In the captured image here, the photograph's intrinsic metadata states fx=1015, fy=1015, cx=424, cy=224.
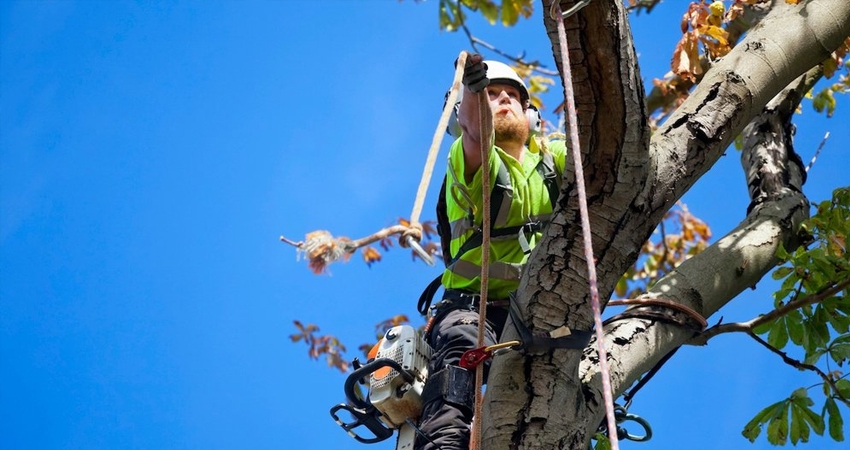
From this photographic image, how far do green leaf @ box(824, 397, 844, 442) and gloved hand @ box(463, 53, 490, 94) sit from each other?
1.43 m

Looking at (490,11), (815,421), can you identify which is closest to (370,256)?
(490,11)

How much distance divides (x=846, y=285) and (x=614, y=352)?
758mm

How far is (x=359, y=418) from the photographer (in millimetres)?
3553

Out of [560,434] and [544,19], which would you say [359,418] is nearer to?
[560,434]

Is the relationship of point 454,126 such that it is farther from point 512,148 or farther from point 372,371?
point 372,371

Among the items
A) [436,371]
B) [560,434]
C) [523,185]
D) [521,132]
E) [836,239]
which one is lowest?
[560,434]

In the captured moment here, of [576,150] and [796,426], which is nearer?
[576,150]

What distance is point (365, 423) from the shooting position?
3.56 m

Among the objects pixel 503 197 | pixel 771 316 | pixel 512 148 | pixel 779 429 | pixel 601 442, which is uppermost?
pixel 512 148

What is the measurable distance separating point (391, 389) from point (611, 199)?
44.1 inches

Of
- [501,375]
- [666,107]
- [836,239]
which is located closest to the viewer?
[501,375]

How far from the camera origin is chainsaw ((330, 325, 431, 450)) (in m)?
3.39

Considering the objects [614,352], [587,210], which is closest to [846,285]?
[614,352]

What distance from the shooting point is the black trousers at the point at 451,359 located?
311cm
